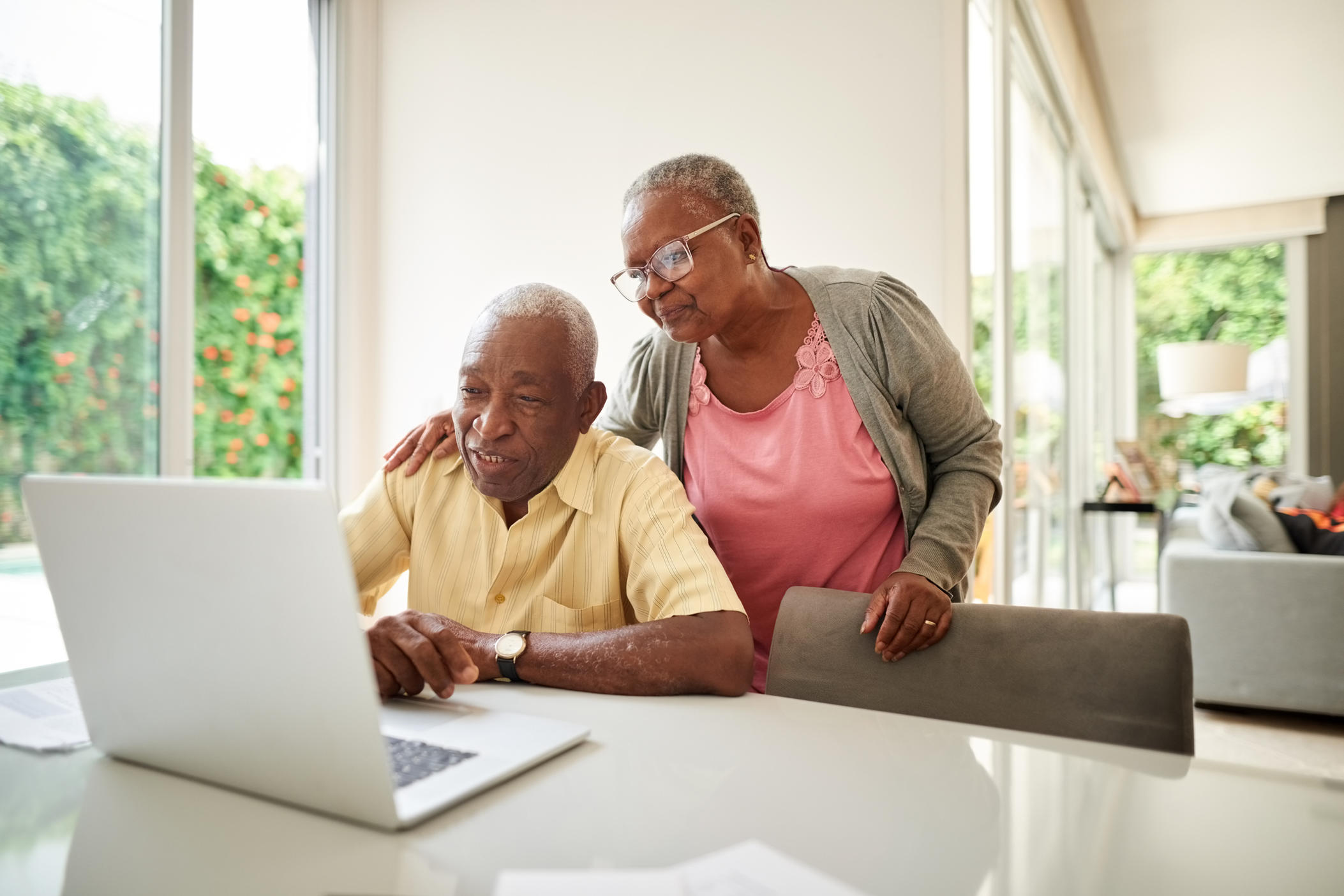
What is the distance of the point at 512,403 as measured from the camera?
1.36m

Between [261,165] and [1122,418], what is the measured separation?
7.24 meters

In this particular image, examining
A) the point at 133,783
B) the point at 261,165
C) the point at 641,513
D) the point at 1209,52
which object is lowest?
the point at 133,783

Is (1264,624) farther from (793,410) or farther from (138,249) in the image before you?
(138,249)

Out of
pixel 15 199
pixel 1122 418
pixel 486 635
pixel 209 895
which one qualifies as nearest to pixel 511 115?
pixel 15 199

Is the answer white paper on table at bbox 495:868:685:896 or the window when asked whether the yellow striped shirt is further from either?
the window

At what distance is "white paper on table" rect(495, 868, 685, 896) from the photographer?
58 cm

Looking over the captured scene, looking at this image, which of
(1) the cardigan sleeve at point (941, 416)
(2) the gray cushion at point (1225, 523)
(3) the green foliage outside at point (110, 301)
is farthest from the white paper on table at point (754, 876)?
(2) the gray cushion at point (1225, 523)

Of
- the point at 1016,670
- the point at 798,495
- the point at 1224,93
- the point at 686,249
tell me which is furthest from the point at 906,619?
the point at 1224,93

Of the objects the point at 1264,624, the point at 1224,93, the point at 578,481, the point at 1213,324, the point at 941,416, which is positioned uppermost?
the point at 1224,93

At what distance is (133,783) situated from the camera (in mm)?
789

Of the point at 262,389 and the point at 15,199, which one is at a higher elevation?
the point at 15,199

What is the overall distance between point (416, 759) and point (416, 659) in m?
0.18

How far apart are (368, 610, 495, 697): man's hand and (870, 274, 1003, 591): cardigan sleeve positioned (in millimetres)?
786

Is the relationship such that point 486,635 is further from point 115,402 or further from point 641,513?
point 115,402
